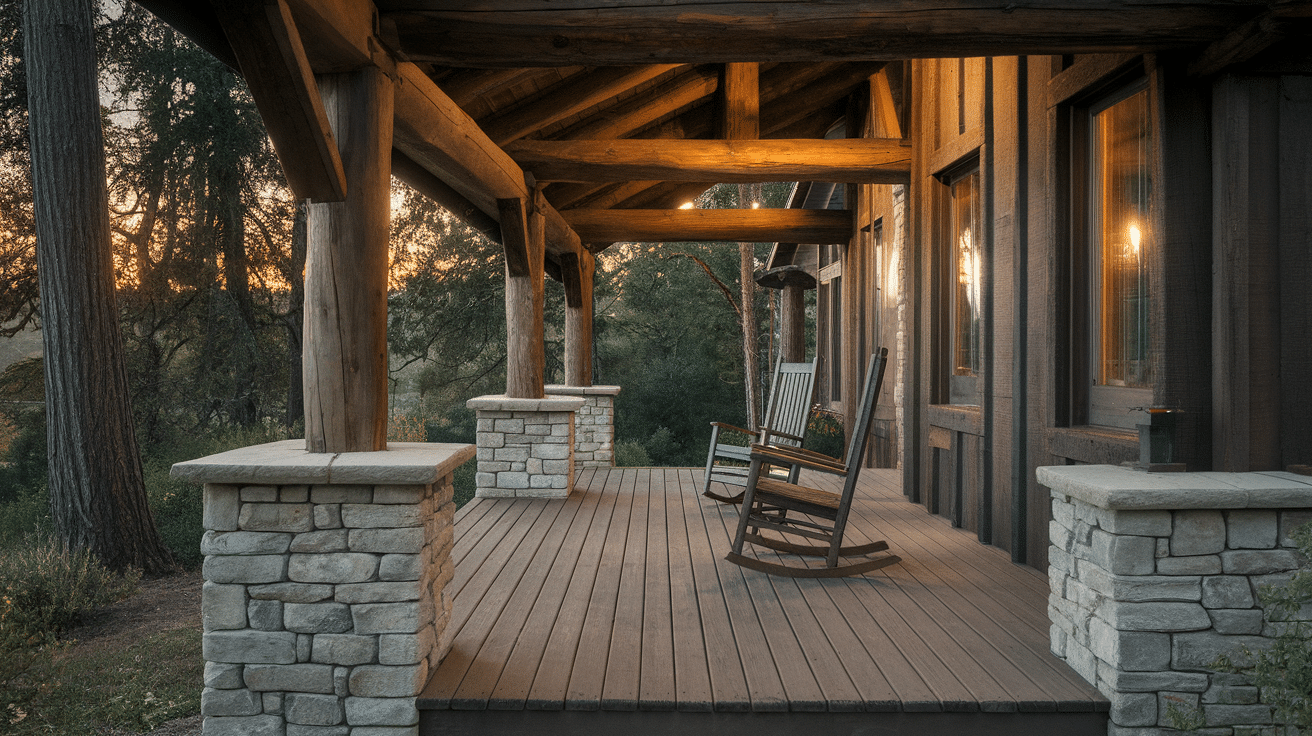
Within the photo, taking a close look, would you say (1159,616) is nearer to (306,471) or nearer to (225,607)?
(306,471)

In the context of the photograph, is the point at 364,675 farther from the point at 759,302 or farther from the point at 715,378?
the point at 759,302

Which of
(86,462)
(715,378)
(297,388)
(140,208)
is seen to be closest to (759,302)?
(715,378)

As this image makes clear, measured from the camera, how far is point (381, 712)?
2361mm

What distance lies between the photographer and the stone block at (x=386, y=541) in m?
2.41

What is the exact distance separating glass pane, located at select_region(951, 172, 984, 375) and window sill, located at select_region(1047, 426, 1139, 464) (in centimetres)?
123

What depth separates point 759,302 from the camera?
16.8 meters

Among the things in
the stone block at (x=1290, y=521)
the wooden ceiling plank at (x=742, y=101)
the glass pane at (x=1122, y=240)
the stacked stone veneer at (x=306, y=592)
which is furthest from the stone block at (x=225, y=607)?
the wooden ceiling plank at (x=742, y=101)

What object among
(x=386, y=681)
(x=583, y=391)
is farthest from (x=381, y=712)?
(x=583, y=391)

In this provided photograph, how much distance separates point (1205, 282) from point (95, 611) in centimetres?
628

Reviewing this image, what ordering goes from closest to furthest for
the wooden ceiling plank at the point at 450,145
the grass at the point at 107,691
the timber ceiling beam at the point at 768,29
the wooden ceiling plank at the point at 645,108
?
the timber ceiling beam at the point at 768,29
the grass at the point at 107,691
the wooden ceiling plank at the point at 450,145
the wooden ceiling plank at the point at 645,108

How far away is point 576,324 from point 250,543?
6225 mm

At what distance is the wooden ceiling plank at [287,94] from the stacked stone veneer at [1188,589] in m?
2.48

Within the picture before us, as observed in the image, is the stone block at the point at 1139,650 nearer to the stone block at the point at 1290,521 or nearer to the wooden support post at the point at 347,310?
the stone block at the point at 1290,521

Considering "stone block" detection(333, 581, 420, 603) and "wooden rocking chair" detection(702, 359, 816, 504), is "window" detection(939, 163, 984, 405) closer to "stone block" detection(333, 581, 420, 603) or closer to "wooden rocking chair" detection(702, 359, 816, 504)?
"wooden rocking chair" detection(702, 359, 816, 504)
